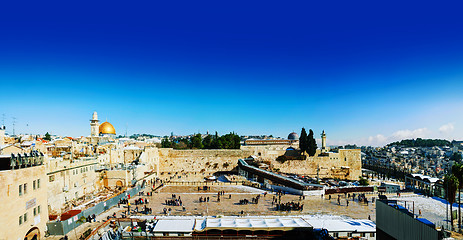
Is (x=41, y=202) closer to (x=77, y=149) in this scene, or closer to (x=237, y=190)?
(x=237, y=190)

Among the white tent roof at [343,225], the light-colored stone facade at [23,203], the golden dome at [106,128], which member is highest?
the golden dome at [106,128]

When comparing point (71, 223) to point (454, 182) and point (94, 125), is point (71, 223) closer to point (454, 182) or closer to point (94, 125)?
point (454, 182)

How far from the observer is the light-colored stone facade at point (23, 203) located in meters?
11.8

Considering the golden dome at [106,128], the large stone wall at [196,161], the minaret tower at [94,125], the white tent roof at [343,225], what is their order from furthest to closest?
the golden dome at [106,128], the minaret tower at [94,125], the large stone wall at [196,161], the white tent roof at [343,225]

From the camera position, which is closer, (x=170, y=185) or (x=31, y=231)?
(x=31, y=231)

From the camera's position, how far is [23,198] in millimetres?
12977

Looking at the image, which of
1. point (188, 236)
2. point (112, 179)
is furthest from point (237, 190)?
point (188, 236)

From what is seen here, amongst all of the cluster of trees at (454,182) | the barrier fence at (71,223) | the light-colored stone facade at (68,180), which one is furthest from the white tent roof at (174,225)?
the cluster of trees at (454,182)

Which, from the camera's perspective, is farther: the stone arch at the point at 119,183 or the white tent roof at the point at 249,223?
the stone arch at the point at 119,183

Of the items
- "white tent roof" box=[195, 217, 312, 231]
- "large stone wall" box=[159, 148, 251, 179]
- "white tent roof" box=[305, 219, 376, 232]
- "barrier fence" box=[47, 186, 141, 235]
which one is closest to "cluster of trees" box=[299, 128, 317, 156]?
"large stone wall" box=[159, 148, 251, 179]

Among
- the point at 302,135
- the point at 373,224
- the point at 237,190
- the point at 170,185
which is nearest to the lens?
the point at 373,224

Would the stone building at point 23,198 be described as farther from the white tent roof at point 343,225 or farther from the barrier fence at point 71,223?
the white tent roof at point 343,225

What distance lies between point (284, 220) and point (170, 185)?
777 inches

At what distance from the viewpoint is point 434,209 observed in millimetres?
18812
